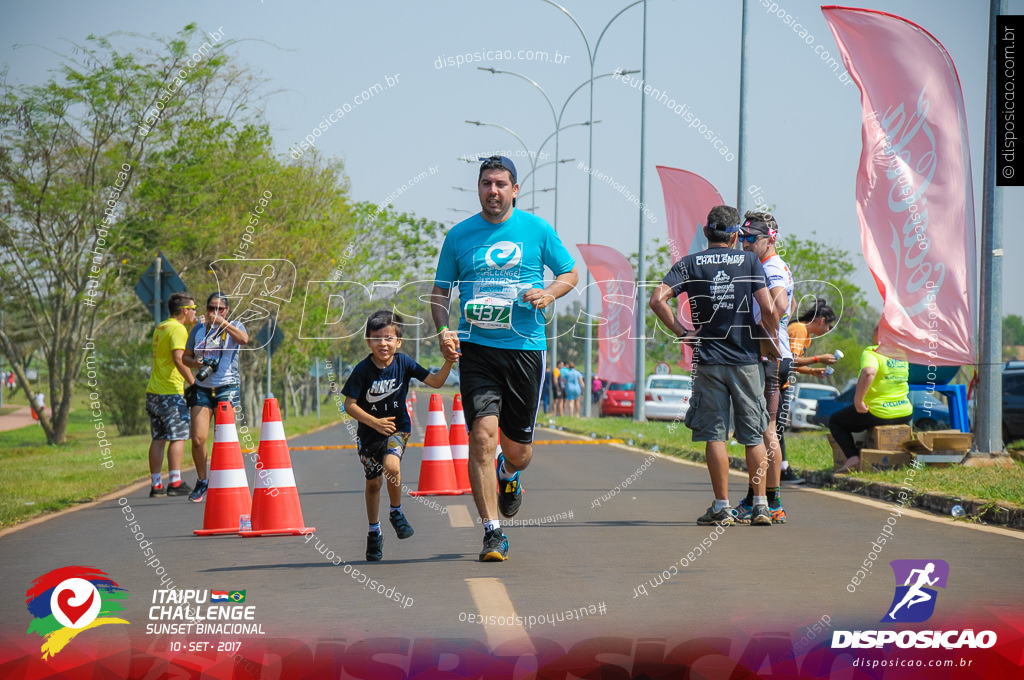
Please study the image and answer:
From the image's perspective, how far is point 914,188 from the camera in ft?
37.7

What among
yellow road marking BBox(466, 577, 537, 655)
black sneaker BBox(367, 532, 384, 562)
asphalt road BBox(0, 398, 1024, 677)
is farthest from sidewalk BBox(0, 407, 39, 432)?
yellow road marking BBox(466, 577, 537, 655)

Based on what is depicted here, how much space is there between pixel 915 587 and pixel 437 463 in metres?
6.29

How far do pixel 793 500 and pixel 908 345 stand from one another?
185 centimetres

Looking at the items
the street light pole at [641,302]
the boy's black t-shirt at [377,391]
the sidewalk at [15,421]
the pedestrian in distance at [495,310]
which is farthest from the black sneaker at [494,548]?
the sidewalk at [15,421]

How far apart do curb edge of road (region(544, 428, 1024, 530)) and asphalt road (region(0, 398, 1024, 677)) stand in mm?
278

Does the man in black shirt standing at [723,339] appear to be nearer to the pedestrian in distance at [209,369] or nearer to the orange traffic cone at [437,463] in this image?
the orange traffic cone at [437,463]

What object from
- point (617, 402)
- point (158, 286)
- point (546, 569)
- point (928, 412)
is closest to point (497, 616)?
point (546, 569)

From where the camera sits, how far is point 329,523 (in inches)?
374

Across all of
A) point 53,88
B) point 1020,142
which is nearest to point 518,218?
point 1020,142

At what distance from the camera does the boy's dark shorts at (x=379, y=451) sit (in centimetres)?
750

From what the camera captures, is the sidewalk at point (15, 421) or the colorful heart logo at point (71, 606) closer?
the colorful heart logo at point (71, 606)

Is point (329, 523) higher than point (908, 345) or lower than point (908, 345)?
lower

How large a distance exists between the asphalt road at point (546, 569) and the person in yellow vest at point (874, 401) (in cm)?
114

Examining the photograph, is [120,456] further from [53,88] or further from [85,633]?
[85,633]
